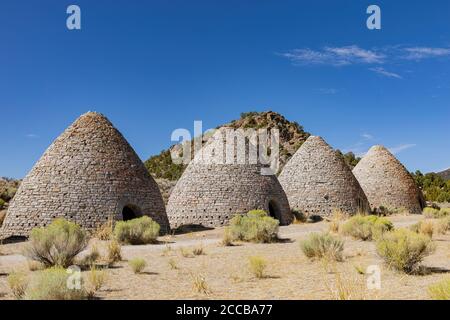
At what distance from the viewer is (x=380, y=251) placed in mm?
8625

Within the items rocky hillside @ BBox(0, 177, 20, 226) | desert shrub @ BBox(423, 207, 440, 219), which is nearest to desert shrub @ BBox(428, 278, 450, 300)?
desert shrub @ BBox(423, 207, 440, 219)

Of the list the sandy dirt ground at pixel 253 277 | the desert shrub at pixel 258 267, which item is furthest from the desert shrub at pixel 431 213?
the desert shrub at pixel 258 267

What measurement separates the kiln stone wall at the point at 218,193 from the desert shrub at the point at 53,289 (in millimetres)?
12314

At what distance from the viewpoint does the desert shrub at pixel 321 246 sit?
970 cm

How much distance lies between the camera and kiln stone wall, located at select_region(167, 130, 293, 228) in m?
18.8

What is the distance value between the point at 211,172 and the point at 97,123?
16.3 feet

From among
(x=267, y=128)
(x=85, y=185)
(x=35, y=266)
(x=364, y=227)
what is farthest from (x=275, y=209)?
(x=267, y=128)

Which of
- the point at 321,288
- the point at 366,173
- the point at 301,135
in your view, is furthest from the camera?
the point at 301,135

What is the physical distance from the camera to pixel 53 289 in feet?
20.0

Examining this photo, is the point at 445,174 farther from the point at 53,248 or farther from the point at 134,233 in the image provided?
the point at 53,248

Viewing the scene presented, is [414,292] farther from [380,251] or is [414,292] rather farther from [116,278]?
[116,278]

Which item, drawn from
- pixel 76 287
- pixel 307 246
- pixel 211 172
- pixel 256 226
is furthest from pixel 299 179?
pixel 76 287

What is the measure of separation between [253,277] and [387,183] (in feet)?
69.9

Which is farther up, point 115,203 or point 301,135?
point 301,135
